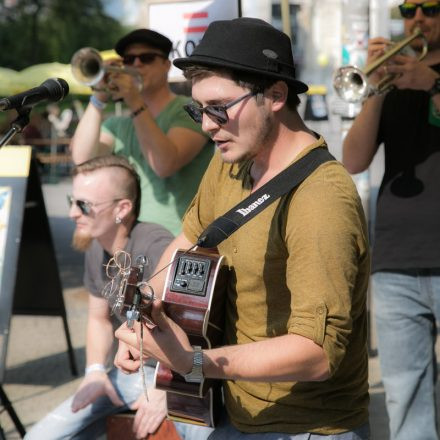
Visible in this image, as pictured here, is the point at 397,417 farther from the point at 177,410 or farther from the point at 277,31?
the point at 277,31

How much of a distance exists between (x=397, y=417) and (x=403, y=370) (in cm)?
21

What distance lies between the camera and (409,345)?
351 centimetres

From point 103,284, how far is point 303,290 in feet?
5.35

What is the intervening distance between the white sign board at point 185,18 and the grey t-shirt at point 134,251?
1.54m

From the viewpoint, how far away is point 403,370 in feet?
11.6

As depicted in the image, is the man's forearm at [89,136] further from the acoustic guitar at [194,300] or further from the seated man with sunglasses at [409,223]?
the acoustic guitar at [194,300]

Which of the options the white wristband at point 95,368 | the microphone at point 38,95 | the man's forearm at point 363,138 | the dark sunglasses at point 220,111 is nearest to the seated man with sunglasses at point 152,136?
the man's forearm at point 363,138

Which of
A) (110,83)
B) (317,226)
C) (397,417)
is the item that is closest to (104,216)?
(110,83)

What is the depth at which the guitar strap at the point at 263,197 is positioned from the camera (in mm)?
2127

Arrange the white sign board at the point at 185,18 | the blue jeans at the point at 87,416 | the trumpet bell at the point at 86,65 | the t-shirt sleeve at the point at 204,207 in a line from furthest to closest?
the white sign board at the point at 185,18 < the trumpet bell at the point at 86,65 < the blue jeans at the point at 87,416 < the t-shirt sleeve at the point at 204,207

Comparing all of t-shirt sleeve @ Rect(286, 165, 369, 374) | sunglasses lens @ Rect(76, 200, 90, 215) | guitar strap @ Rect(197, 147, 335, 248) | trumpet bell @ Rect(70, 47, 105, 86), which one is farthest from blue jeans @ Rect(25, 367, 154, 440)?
trumpet bell @ Rect(70, 47, 105, 86)

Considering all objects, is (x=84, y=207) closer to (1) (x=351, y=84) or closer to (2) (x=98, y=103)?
(2) (x=98, y=103)

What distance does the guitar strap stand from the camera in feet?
6.98

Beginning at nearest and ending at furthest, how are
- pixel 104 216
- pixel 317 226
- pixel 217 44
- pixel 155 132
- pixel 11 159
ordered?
pixel 317 226, pixel 217 44, pixel 104 216, pixel 155 132, pixel 11 159
